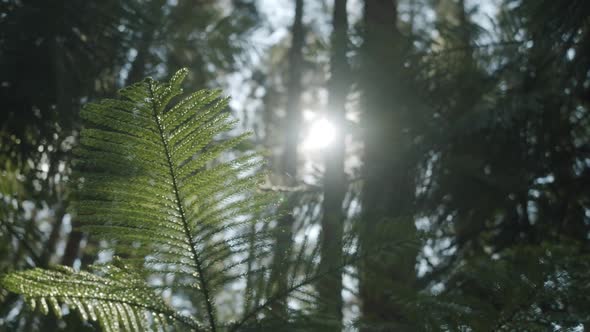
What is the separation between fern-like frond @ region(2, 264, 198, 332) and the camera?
141 cm

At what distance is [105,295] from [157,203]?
11.1 inches

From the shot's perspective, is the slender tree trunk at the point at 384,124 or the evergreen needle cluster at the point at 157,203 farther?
the slender tree trunk at the point at 384,124

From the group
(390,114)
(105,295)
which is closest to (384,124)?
(390,114)

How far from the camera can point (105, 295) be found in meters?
1.44

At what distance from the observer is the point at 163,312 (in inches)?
58.8

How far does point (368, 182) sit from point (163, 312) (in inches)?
107

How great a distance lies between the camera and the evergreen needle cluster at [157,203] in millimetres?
1379

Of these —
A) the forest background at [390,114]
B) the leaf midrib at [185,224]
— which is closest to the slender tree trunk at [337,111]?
the forest background at [390,114]

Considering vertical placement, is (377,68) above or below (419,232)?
above

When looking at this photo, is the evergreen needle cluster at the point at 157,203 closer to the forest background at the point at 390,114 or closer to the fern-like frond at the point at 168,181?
the fern-like frond at the point at 168,181

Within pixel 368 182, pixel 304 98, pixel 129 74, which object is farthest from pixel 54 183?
pixel 304 98

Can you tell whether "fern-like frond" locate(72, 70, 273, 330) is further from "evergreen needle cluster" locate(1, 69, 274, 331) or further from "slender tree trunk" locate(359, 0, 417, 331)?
"slender tree trunk" locate(359, 0, 417, 331)

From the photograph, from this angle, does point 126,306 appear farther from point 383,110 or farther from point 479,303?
point 383,110

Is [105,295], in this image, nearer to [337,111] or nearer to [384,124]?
[337,111]
